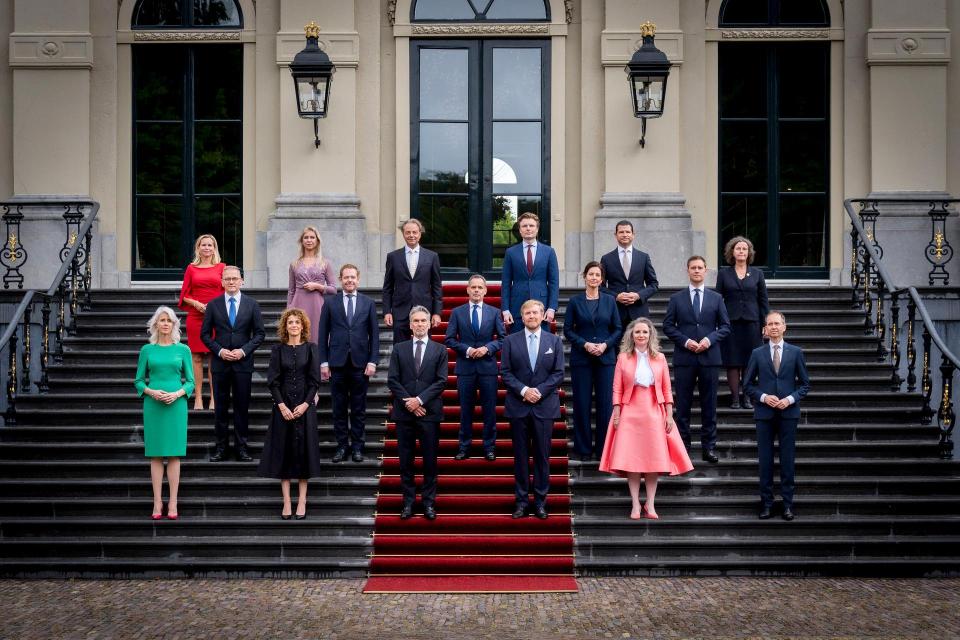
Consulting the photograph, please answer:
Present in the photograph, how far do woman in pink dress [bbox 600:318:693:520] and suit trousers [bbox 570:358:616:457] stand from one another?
488 mm

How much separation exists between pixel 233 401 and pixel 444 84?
23.0 ft

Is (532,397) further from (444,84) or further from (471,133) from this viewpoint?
(444,84)

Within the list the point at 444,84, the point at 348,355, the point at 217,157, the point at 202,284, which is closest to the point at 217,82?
the point at 217,157

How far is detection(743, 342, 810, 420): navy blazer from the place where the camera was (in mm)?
11750

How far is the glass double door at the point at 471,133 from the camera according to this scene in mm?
17891

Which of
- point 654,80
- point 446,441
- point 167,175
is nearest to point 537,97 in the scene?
point 654,80

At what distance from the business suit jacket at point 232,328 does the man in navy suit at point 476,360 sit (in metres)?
1.89

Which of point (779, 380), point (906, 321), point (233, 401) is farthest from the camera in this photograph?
point (906, 321)

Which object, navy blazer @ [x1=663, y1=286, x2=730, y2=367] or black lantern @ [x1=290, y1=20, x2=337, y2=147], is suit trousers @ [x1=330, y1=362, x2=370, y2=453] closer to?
A: navy blazer @ [x1=663, y1=286, x2=730, y2=367]

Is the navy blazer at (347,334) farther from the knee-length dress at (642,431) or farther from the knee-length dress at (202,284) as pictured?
the knee-length dress at (642,431)

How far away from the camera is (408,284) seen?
43.8 ft

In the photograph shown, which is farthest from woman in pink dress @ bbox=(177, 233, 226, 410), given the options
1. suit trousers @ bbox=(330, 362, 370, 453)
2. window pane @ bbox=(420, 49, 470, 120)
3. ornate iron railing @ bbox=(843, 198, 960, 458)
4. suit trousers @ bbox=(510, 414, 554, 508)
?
ornate iron railing @ bbox=(843, 198, 960, 458)

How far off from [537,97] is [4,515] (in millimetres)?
9151

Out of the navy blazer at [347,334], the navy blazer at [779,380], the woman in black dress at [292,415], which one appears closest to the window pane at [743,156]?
the navy blazer at [779,380]
